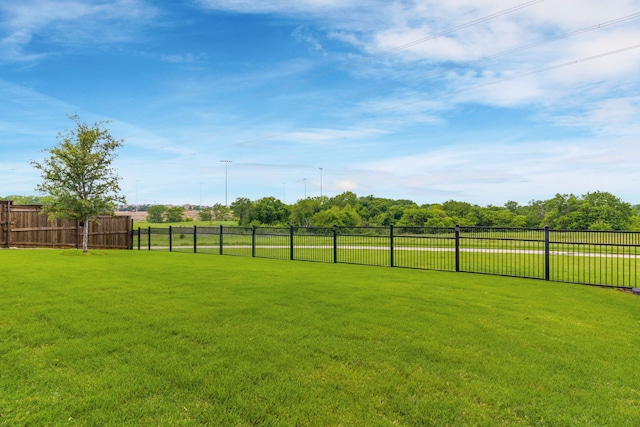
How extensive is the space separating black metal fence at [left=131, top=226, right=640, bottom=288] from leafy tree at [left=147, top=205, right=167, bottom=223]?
162 feet

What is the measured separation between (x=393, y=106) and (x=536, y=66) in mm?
6199

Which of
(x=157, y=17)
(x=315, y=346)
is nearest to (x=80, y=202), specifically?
(x=157, y=17)

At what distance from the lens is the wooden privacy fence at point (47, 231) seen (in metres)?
15.5

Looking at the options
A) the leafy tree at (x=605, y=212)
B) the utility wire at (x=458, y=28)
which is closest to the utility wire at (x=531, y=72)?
the utility wire at (x=458, y=28)

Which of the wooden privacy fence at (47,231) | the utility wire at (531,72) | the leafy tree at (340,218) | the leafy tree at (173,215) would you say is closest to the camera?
the utility wire at (531,72)

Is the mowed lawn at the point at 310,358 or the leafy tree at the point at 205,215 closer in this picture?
the mowed lawn at the point at 310,358

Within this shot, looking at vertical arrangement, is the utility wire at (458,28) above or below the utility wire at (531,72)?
above

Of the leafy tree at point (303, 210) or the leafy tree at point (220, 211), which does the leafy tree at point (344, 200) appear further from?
the leafy tree at point (220, 211)

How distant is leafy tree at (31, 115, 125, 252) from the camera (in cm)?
1359

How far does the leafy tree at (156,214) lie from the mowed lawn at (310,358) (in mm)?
65666

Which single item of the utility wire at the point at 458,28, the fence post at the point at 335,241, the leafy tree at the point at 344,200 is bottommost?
the fence post at the point at 335,241

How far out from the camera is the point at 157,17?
16.2 m

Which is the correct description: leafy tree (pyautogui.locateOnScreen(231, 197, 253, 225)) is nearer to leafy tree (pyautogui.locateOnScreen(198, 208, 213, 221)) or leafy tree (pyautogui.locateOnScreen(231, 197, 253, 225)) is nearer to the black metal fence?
leafy tree (pyautogui.locateOnScreen(198, 208, 213, 221))

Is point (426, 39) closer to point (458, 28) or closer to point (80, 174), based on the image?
point (458, 28)
